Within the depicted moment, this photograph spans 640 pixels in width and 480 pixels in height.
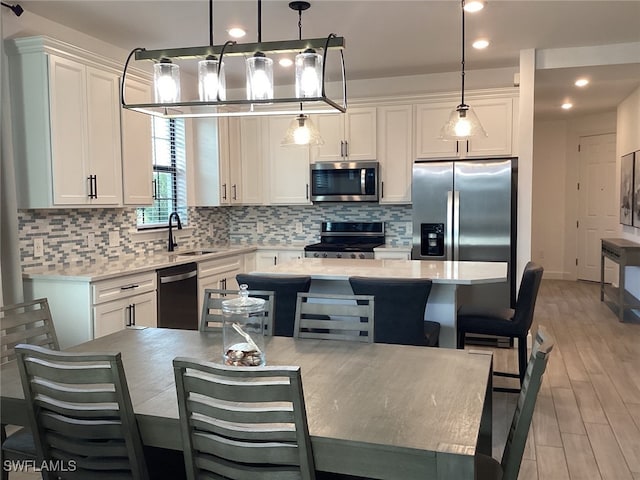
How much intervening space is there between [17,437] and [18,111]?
2301mm

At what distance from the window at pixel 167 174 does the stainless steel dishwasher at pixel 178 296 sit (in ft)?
2.63

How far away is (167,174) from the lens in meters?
5.27

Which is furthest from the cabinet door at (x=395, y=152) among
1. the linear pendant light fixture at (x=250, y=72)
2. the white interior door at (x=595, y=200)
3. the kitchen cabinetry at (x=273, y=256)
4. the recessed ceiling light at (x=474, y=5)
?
the white interior door at (x=595, y=200)

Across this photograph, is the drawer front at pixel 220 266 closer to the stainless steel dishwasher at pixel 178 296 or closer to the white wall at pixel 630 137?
the stainless steel dishwasher at pixel 178 296

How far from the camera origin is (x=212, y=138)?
5559 mm

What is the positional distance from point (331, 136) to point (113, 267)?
2.70m

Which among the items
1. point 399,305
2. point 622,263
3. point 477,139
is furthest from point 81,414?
point 622,263

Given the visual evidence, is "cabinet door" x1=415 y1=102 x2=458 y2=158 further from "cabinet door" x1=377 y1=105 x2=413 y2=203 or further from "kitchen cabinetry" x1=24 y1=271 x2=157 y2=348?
"kitchen cabinetry" x1=24 y1=271 x2=157 y2=348

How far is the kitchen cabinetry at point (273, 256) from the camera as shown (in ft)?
18.4

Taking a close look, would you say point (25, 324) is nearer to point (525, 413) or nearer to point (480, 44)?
point (525, 413)

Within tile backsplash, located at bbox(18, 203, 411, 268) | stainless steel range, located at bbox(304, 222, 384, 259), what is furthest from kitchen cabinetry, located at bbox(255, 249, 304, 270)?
tile backsplash, located at bbox(18, 203, 411, 268)

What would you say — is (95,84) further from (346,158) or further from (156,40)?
(346,158)

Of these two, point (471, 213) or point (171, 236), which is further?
point (171, 236)

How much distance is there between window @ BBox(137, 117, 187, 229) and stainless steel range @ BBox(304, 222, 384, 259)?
138cm
